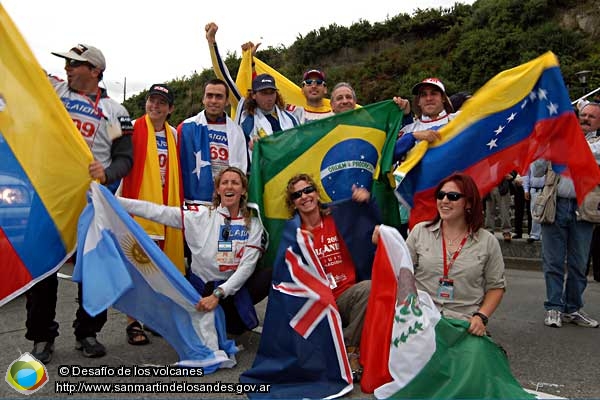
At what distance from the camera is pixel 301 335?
3025mm

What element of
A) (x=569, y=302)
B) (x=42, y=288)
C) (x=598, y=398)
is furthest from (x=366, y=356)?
(x=569, y=302)

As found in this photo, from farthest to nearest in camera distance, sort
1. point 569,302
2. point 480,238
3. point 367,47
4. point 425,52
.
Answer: point 367,47 < point 425,52 < point 569,302 < point 480,238

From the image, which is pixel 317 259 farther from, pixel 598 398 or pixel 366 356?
pixel 598 398

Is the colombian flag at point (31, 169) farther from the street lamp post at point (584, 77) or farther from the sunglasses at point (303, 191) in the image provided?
the street lamp post at point (584, 77)

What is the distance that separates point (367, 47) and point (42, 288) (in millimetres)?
24479

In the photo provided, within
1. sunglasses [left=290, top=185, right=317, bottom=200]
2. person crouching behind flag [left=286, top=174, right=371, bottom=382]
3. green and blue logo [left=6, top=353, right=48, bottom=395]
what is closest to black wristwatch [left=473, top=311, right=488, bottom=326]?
person crouching behind flag [left=286, top=174, right=371, bottom=382]

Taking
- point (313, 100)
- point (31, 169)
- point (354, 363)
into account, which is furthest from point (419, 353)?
point (313, 100)

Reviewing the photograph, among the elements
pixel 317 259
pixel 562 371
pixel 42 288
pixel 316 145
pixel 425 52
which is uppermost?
pixel 425 52

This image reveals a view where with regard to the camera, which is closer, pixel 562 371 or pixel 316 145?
pixel 562 371

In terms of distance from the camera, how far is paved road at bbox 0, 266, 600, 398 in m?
3.11

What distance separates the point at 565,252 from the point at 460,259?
→ 192 cm

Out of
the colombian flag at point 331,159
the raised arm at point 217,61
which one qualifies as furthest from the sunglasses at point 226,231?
the raised arm at point 217,61

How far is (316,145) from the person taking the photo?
420cm

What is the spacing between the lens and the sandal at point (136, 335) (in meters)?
3.95
